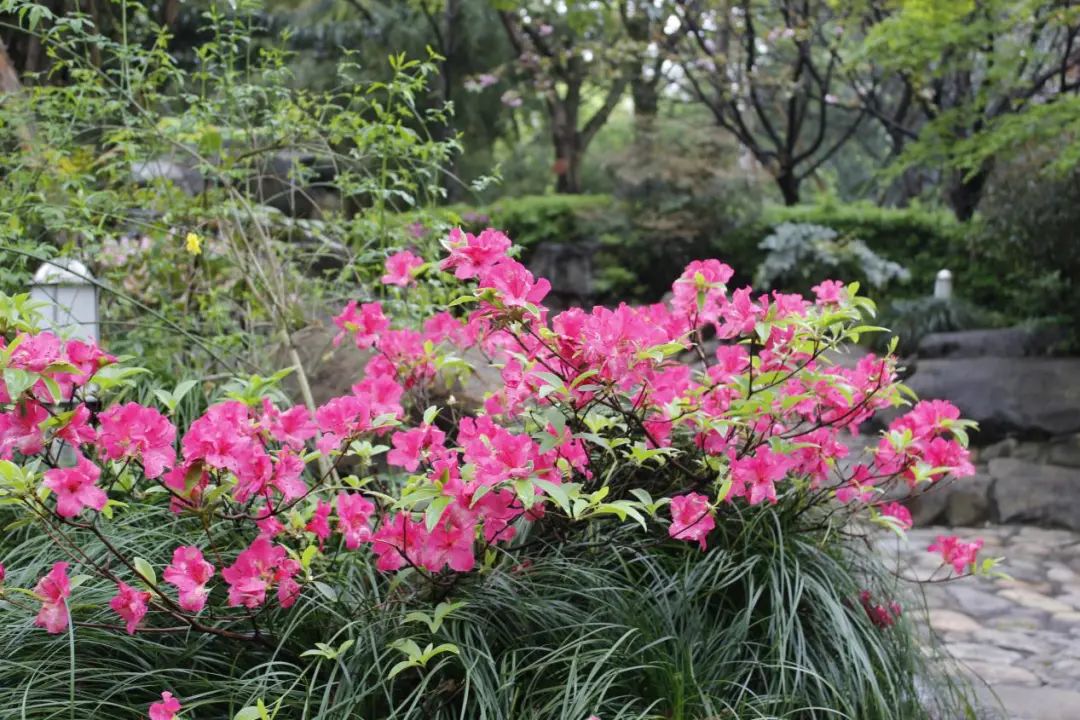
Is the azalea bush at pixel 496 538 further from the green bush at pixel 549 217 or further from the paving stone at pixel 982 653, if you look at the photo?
the green bush at pixel 549 217

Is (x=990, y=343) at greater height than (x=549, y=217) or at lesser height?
greater

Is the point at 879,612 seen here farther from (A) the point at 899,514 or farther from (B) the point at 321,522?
(B) the point at 321,522

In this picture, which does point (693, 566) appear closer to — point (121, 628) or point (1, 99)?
point (121, 628)

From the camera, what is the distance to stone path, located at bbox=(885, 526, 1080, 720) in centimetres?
292

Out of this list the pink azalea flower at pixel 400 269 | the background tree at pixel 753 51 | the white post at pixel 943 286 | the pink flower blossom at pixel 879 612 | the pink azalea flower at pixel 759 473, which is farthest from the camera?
the background tree at pixel 753 51

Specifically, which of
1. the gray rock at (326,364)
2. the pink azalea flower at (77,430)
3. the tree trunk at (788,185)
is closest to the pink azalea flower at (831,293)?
the pink azalea flower at (77,430)

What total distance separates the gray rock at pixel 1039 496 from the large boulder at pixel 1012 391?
2.11ft

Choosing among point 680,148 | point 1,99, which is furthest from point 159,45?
point 680,148

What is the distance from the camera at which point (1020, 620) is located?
3.79m

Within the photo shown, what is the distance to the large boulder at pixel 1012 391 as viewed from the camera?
21.2 ft

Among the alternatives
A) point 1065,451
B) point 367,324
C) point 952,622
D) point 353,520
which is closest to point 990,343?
point 1065,451

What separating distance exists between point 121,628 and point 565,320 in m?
0.97

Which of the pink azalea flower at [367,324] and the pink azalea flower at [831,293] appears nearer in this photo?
the pink azalea flower at [831,293]

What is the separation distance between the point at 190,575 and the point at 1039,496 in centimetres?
513
